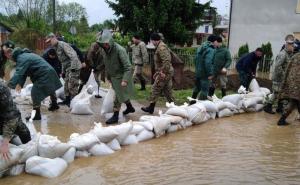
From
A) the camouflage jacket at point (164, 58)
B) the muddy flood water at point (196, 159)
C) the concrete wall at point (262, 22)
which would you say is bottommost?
the muddy flood water at point (196, 159)

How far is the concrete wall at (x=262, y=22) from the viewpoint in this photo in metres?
19.0

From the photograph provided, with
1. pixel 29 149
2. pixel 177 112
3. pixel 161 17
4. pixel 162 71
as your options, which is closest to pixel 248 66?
pixel 162 71

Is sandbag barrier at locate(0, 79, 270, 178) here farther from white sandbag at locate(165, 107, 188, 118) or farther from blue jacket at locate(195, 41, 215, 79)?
blue jacket at locate(195, 41, 215, 79)

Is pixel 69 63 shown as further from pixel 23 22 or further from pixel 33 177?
pixel 23 22

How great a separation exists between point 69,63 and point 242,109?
3.49 m

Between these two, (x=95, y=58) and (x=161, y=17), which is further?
(x=161, y=17)

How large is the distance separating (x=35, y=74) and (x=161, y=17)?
10.8 m

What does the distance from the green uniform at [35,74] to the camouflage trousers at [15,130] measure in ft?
6.61

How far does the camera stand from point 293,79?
724 cm

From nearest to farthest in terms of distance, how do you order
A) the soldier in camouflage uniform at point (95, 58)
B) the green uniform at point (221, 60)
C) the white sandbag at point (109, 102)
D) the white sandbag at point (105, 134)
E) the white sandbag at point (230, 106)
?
1. the white sandbag at point (105, 134)
2. the white sandbag at point (109, 102)
3. the white sandbag at point (230, 106)
4. the soldier in camouflage uniform at point (95, 58)
5. the green uniform at point (221, 60)

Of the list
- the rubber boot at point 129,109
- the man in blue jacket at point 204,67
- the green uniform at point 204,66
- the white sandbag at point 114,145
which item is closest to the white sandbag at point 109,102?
the rubber boot at point 129,109

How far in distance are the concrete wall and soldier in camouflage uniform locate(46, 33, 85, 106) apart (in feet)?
42.5

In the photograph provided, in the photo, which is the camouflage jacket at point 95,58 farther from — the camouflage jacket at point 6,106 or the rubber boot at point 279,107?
the camouflage jacket at point 6,106

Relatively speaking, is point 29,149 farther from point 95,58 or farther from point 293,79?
point 95,58
